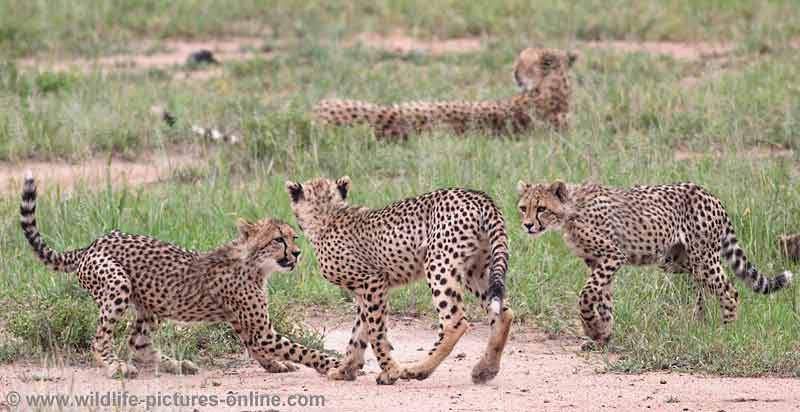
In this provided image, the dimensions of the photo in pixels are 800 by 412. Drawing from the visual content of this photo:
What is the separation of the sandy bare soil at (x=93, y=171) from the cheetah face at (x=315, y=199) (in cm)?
235

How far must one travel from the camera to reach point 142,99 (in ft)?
38.0

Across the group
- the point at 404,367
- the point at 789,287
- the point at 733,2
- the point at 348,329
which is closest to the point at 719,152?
the point at 789,287

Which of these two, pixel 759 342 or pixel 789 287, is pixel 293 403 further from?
pixel 789 287

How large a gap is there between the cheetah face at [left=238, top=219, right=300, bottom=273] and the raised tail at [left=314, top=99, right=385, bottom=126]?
4262 millimetres

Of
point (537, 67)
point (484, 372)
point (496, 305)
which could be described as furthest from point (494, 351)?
point (537, 67)

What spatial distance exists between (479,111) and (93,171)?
9.03ft

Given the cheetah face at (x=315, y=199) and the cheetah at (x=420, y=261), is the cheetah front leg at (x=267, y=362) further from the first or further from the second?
the cheetah face at (x=315, y=199)

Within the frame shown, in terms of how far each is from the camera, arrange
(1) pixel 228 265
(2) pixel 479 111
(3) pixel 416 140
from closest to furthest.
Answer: (1) pixel 228 265 → (3) pixel 416 140 → (2) pixel 479 111

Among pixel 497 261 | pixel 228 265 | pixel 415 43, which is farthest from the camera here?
pixel 415 43

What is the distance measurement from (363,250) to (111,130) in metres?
4.33

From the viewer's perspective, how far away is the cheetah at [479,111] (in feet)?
35.6

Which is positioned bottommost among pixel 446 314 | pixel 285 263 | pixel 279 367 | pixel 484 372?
pixel 279 367

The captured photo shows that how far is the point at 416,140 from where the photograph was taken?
10664mm

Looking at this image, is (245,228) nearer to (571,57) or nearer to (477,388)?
(477,388)
